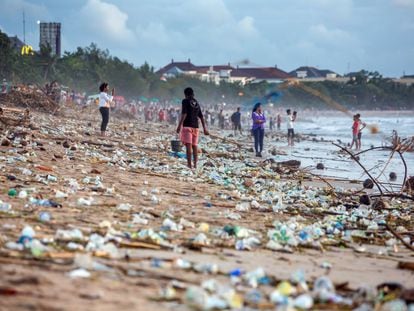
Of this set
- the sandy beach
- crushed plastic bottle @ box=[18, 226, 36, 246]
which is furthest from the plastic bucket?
crushed plastic bottle @ box=[18, 226, 36, 246]

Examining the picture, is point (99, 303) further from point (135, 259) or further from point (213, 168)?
point (213, 168)

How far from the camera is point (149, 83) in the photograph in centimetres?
8562

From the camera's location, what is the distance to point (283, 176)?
11.7m

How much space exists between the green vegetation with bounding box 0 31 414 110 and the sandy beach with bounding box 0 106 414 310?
14.8 feet

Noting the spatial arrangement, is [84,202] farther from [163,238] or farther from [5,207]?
[163,238]

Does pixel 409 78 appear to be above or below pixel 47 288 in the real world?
above

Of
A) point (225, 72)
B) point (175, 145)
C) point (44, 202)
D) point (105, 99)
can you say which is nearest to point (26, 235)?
point (44, 202)

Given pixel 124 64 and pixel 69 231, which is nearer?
pixel 69 231

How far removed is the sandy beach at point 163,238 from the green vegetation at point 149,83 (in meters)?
4.52

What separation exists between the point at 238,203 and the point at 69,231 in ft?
10.2

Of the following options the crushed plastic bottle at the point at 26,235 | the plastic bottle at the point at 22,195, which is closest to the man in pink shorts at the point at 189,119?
the plastic bottle at the point at 22,195

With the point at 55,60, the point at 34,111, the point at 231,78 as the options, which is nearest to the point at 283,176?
the point at 34,111

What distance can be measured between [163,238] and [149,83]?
8221 centimetres

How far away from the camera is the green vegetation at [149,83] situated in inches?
1909
